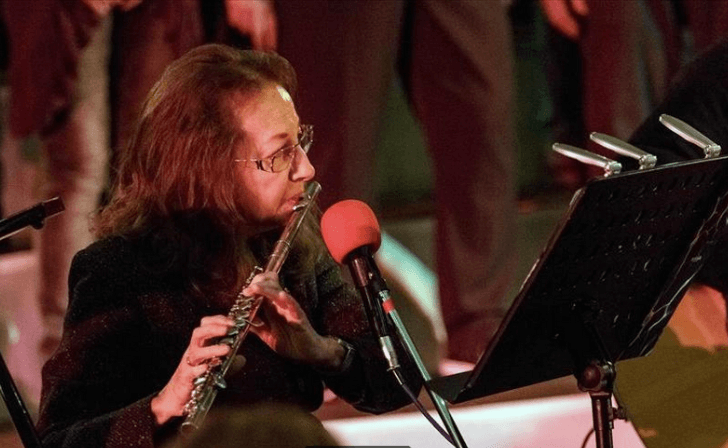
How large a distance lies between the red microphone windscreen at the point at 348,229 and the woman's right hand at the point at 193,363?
0.20 metres

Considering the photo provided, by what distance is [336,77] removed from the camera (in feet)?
11.5

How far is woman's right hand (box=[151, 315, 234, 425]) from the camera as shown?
6.20ft

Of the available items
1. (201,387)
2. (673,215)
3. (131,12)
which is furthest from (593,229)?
(131,12)

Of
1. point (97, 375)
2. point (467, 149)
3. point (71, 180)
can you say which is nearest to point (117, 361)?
point (97, 375)

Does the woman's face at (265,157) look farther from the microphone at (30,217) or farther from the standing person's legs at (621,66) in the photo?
the standing person's legs at (621,66)

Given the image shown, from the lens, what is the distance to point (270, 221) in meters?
2.23

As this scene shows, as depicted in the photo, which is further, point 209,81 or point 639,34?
point 639,34

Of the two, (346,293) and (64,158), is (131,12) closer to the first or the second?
(64,158)

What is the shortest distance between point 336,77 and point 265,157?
132cm

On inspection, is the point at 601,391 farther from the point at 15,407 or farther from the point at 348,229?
the point at 15,407

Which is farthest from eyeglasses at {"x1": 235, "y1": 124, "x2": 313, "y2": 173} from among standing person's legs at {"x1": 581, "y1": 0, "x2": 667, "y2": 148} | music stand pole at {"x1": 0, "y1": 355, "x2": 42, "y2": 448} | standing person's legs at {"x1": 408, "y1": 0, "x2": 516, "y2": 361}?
standing person's legs at {"x1": 581, "y1": 0, "x2": 667, "y2": 148}

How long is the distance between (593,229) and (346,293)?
26.2 inches

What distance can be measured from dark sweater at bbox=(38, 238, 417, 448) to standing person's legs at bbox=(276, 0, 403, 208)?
117 cm

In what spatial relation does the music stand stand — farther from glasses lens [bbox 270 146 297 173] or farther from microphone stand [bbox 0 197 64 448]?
microphone stand [bbox 0 197 64 448]
